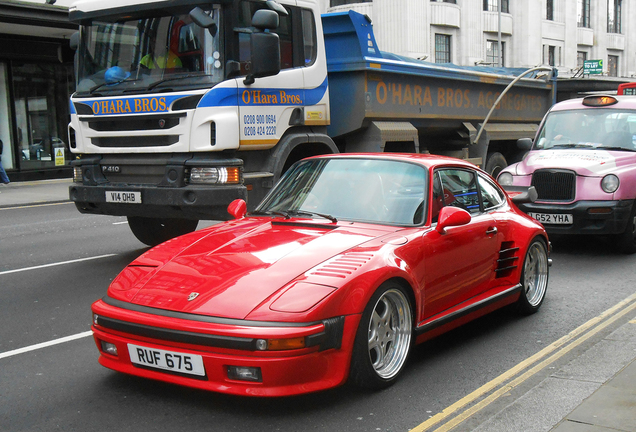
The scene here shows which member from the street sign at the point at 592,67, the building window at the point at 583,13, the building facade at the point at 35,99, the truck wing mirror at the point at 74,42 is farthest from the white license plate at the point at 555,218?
the building window at the point at 583,13

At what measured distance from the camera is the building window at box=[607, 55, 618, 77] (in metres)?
55.4

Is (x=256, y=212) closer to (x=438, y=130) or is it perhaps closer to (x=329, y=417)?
(x=329, y=417)

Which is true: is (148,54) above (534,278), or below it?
above

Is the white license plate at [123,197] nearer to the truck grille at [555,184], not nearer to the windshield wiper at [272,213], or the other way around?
the windshield wiper at [272,213]

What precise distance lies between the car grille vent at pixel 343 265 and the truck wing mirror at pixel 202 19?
13.7ft

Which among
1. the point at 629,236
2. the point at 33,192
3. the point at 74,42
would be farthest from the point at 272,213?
the point at 33,192

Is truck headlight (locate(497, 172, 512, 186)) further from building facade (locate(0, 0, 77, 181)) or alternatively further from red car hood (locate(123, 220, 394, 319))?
building facade (locate(0, 0, 77, 181))

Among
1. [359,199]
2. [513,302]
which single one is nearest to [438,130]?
[513,302]

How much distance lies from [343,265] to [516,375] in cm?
141

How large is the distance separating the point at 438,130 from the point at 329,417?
876cm

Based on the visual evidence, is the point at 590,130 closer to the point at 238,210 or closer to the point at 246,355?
the point at 238,210

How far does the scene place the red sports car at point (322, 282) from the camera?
380 centimetres

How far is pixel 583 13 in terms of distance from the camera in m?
51.9

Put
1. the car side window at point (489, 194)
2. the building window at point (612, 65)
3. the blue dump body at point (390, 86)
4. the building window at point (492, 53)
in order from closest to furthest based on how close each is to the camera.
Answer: the car side window at point (489, 194) → the blue dump body at point (390, 86) → the building window at point (492, 53) → the building window at point (612, 65)
